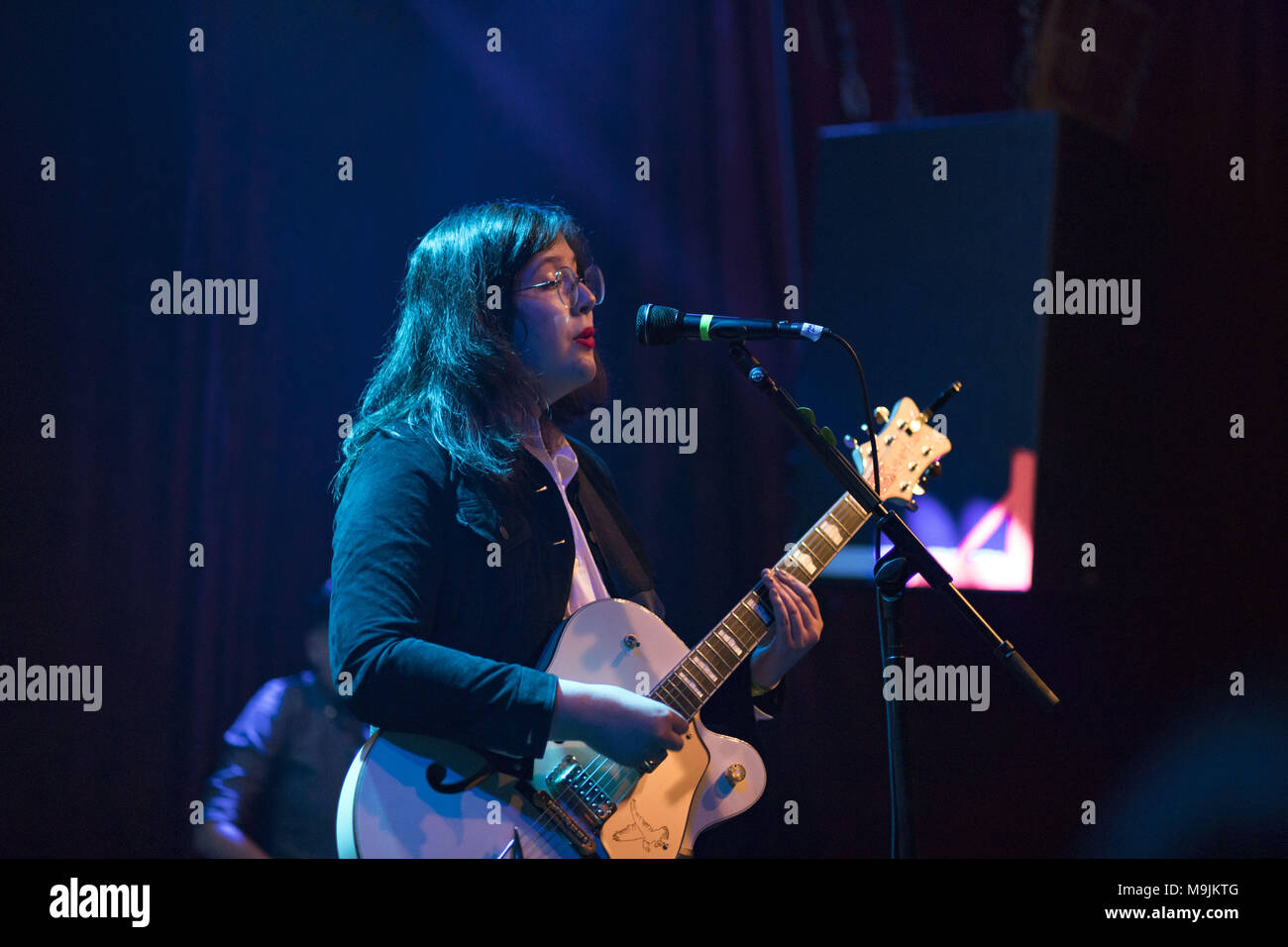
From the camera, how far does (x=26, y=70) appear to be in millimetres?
2539

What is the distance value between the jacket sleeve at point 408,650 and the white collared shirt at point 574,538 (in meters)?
0.30

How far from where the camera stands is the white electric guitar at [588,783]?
5.69 feet

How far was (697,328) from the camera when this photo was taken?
6.28ft

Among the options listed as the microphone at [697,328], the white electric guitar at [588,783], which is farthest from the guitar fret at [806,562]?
the microphone at [697,328]

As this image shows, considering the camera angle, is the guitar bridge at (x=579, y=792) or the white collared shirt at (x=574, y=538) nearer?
the guitar bridge at (x=579, y=792)

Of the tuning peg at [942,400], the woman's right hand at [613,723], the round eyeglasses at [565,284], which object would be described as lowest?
the woman's right hand at [613,723]

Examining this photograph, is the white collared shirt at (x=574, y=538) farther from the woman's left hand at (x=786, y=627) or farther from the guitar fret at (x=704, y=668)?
the woman's left hand at (x=786, y=627)

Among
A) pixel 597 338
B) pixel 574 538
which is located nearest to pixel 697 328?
pixel 574 538

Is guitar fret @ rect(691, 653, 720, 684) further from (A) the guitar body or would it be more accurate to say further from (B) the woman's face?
(B) the woman's face

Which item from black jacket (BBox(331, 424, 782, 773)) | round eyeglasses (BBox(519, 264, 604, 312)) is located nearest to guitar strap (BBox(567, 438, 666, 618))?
black jacket (BBox(331, 424, 782, 773))

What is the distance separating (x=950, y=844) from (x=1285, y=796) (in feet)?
3.38

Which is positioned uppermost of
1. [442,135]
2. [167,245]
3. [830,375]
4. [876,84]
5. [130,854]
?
[876,84]

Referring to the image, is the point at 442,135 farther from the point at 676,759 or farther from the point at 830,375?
the point at 676,759

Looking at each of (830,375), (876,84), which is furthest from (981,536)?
(876,84)
